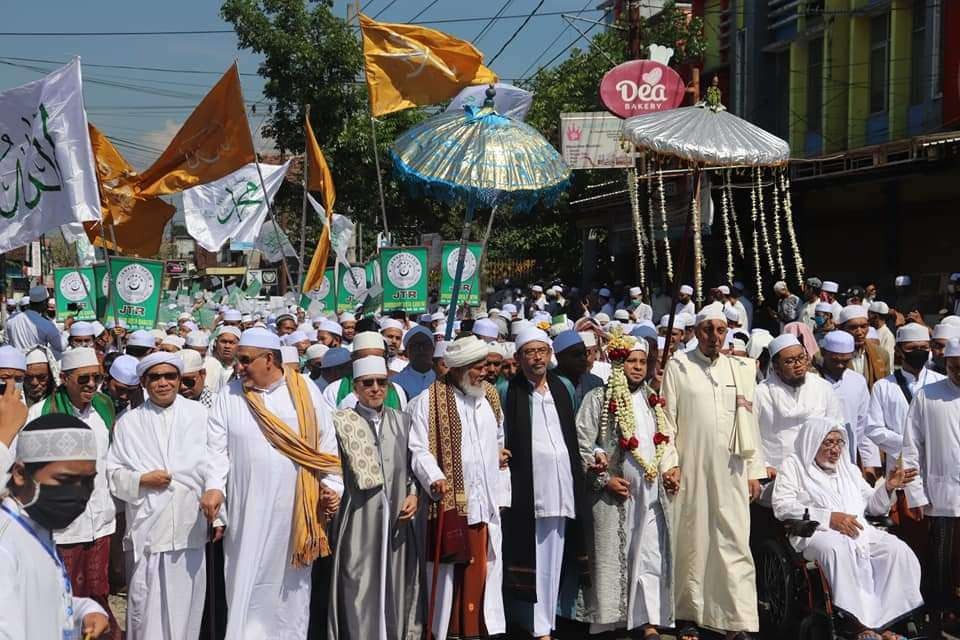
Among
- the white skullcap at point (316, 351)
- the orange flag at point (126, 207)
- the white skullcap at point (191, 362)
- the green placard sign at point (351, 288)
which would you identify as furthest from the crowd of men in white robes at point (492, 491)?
the green placard sign at point (351, 288)

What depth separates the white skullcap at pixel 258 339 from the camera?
5.61 m

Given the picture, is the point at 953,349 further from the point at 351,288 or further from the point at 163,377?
the point at 351,288

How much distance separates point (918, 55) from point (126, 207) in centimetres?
1269

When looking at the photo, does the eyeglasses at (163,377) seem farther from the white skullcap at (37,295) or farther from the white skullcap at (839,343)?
the white skullcap at (37,295)

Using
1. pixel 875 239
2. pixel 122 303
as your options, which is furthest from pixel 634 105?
pixel 122 303

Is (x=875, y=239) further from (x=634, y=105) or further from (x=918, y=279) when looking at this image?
(x=634, y=105)

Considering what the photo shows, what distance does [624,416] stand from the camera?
644 centimetres

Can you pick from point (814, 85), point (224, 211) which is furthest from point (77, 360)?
point (814, 85)

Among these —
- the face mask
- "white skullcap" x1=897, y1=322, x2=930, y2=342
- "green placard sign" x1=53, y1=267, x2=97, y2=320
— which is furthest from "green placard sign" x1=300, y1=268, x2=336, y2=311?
the face mask

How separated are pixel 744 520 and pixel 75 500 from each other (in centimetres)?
437

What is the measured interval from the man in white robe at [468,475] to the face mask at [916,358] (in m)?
3.18

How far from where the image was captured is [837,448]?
6367 mm

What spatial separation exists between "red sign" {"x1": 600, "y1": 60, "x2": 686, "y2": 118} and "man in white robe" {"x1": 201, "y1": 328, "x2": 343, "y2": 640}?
13336mm

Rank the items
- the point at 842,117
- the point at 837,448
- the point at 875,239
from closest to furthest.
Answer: the point at 837,448 < the point at 875,239 < the point at 842,117
